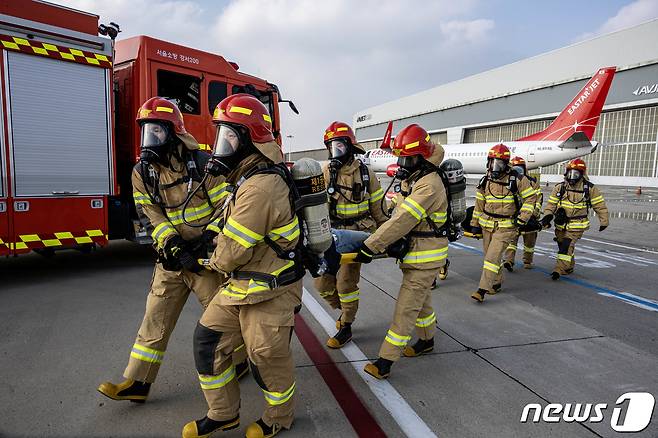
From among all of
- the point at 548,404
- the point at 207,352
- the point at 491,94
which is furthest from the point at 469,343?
the point at 491,94

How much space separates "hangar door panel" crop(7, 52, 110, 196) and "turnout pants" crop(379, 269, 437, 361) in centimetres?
475

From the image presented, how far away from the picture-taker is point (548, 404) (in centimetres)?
320

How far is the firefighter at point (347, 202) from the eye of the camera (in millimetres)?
4352

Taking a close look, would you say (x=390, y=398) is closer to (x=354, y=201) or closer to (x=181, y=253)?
(x=181, y=253)

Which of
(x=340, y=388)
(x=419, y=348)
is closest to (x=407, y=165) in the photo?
(x=419, y=348)

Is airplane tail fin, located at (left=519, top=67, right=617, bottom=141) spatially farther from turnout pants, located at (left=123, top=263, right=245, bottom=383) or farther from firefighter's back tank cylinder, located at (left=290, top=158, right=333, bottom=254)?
turnout pants, located at (left=123, top=263, right=245, bottom=383)

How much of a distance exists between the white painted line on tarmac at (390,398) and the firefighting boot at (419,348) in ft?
1.35

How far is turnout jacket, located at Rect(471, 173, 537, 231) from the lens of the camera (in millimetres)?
6059

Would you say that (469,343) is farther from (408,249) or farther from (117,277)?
(117,277)

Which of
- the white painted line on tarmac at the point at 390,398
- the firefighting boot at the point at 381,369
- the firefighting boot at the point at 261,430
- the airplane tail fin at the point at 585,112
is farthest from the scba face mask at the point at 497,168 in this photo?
the airplane tail fin at the point at 585,112

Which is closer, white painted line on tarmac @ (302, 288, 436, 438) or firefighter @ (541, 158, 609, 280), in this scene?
white painted line on tarmac @ (302, 288, 436, 438)

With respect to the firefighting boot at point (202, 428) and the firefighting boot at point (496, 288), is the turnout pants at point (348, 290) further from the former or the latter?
the firefighting boot at point (496, 288)

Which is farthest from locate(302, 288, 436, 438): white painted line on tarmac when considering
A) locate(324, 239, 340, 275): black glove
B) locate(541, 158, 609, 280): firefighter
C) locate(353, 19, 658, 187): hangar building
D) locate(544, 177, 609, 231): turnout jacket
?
locate(353, 19, 658, 187): hangar building

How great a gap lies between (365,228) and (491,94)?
46.9m
